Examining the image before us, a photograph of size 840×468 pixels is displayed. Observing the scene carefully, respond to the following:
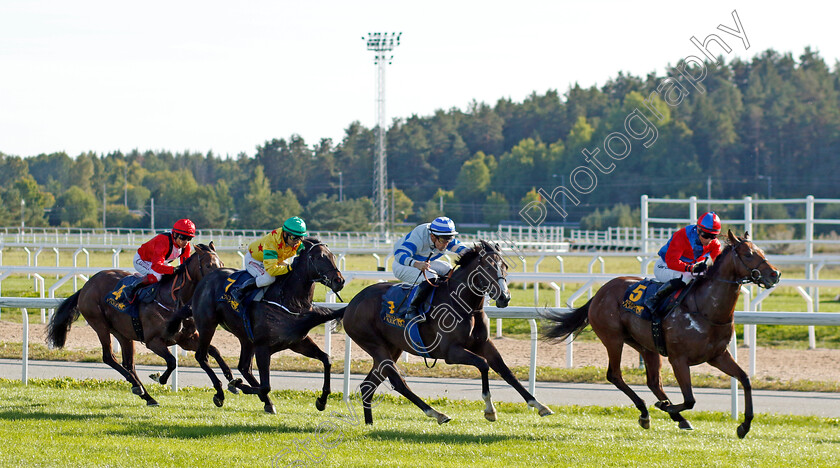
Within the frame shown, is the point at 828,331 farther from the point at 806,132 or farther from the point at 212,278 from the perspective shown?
the point at 806,132

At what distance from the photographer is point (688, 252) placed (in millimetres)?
6840

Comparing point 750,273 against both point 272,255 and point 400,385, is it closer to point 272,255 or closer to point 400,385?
point 400,385

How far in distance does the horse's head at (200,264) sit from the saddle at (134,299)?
329 millimetres

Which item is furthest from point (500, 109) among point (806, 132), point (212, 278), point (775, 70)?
point (212, 278)

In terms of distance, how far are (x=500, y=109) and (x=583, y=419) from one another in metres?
83.3

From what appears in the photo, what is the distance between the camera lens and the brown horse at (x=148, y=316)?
7.95 metres

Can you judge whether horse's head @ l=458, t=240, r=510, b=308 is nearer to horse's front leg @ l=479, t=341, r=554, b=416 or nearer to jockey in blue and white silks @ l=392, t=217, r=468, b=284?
jockey in blue and white silks @ l=392, t=217, r=468, b=284

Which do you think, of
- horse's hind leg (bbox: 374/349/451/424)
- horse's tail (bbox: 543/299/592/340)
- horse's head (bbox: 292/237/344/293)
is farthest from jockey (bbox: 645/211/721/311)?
horse's head (bbox: 292/237/344/293)

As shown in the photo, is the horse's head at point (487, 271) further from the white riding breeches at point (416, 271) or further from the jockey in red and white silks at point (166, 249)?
the jockey in red and white silks at point (166, 249)

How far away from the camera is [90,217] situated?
7325 centimetres

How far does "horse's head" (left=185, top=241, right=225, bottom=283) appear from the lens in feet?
26.5

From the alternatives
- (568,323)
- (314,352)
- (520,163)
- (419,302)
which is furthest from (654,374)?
(520,163)

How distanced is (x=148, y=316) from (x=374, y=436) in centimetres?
291

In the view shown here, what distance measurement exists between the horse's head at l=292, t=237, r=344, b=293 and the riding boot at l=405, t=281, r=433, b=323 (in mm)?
602
